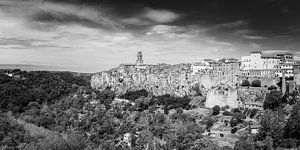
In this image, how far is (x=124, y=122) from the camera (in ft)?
73.6

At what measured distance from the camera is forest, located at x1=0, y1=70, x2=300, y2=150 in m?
14.6

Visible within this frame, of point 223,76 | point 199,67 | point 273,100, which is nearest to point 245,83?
point 223,76

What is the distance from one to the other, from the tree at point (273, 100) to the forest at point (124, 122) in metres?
0.05

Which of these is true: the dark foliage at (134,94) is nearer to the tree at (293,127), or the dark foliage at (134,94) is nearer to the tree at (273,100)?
the tree at (273,100)

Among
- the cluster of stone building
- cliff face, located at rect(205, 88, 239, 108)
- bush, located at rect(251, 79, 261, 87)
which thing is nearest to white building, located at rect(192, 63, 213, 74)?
the cluster of stone building

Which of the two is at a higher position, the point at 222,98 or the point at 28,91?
the point at 222,98

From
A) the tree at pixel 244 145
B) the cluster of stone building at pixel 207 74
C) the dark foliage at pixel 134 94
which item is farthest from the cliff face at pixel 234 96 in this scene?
the dark foliage at pixel 134 94

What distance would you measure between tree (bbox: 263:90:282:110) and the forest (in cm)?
5

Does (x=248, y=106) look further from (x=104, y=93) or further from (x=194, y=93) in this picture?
(x=104, y=93)

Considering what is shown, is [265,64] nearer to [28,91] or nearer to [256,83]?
[256,83]

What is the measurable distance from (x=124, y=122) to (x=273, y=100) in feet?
33.9

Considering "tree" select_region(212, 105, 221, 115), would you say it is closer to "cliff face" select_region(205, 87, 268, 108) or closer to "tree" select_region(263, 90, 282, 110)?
"cliff face" select_region(205, 87, 268, 108)

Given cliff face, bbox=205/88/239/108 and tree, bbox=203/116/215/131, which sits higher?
cliff face, bbox=205/88/239/108

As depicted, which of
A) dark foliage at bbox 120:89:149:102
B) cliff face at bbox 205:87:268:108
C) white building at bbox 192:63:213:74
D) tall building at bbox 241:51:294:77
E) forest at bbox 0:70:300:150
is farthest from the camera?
dark foliage at bbox 120:89:149:102
